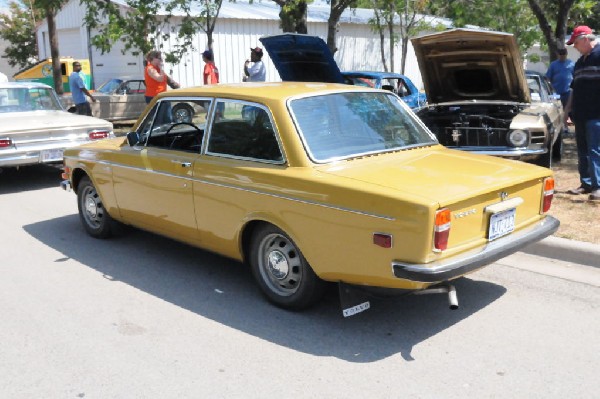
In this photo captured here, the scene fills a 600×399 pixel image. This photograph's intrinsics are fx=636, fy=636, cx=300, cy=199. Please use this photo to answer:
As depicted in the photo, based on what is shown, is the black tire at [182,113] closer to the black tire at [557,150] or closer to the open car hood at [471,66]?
the open car hood at [471,66]

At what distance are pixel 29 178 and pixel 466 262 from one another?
8.70 meters

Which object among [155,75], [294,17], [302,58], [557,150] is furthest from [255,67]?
[557,150]

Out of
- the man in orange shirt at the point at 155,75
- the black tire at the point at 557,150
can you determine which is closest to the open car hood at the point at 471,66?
the black tire at the point at 557,150

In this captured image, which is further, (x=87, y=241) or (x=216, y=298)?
(x=87, y=241)

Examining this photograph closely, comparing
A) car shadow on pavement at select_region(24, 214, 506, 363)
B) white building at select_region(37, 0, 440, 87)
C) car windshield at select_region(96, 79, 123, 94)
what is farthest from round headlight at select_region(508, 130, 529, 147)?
white building at select_region(37, 0, 440, 87)

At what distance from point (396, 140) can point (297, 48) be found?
17.8 ft

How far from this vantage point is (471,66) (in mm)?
8742

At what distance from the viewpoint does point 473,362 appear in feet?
12.8

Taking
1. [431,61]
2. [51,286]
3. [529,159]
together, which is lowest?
[51,286]

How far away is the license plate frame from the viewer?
30.3 feet

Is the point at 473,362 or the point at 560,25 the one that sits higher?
the point at 560,25

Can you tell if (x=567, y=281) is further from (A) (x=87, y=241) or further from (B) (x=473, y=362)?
(A) (x=87, y=241)

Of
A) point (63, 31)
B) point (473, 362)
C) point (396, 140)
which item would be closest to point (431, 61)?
point (396, 140)

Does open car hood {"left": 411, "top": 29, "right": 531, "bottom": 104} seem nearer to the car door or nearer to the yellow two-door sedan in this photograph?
the yellow two-door sedan
